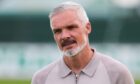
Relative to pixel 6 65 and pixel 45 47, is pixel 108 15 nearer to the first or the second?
pixel 45 47

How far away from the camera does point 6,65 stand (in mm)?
14898

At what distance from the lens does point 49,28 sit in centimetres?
1808

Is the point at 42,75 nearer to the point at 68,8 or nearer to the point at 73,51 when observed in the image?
the point at 73,51

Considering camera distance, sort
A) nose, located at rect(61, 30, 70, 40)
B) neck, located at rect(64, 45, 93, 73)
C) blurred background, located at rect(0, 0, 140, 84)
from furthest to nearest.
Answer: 1. blurred background, located at rect(0, 0, 140, 84)
2. neck, located at rect(64, 45, 93, 73)
3. nose, located at rect(61, 30, 70, 40)

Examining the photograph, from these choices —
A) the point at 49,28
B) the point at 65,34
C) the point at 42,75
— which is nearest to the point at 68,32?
the point at 65,34

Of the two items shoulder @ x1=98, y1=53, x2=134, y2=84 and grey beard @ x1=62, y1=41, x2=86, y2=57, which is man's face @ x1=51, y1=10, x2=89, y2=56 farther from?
shoulder @ x1=98, y1=53, x2=134, y2=84

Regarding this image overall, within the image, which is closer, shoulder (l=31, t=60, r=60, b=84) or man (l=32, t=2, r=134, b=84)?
man (l=32, t=2, r=134, b=84)

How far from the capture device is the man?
382 cm

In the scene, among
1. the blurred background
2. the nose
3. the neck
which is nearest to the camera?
the nose

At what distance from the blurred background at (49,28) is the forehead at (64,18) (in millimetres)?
11225

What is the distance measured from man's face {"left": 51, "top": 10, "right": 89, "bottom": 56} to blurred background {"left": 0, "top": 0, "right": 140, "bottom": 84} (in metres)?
11.2

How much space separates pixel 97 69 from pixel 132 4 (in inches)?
590

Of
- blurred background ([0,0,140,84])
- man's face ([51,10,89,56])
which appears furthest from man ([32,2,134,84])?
blurred background ([0,0,140,84])

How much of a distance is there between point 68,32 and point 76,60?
211 millimetres
